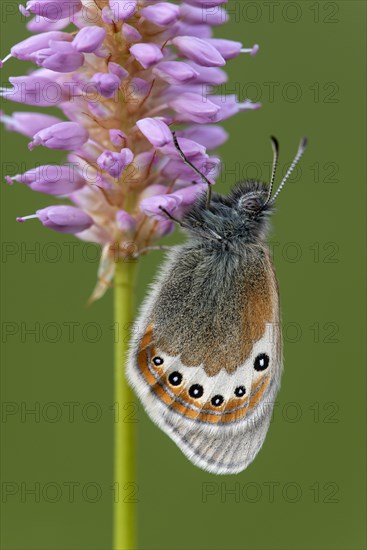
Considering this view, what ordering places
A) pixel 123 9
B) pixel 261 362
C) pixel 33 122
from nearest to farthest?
pixel 123 9 < pixel 33 122 < pixel 261 362

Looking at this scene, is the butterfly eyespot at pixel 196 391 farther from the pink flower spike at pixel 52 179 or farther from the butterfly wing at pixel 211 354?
the pink flower spike at pixel 52 179

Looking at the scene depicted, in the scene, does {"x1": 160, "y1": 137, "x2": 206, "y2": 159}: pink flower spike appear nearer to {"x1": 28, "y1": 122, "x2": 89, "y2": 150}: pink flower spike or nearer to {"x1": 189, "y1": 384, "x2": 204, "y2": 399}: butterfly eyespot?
{"x1": 28, "y1": 122, "x2": 89, "y2": 150}: pink flower spike

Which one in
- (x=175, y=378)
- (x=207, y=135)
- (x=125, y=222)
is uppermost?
(x=207, y=135)

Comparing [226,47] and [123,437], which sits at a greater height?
[226,47]

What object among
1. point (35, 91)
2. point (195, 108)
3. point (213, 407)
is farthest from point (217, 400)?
point (35, 91)

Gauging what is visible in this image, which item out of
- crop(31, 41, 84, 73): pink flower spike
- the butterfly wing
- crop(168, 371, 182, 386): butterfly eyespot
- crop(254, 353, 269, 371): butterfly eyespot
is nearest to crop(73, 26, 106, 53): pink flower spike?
crop(31, 41, 84, 73): pink flower spike

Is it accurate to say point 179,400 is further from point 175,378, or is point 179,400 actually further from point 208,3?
point 208,3

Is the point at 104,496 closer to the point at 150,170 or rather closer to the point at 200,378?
the point at 200,378
